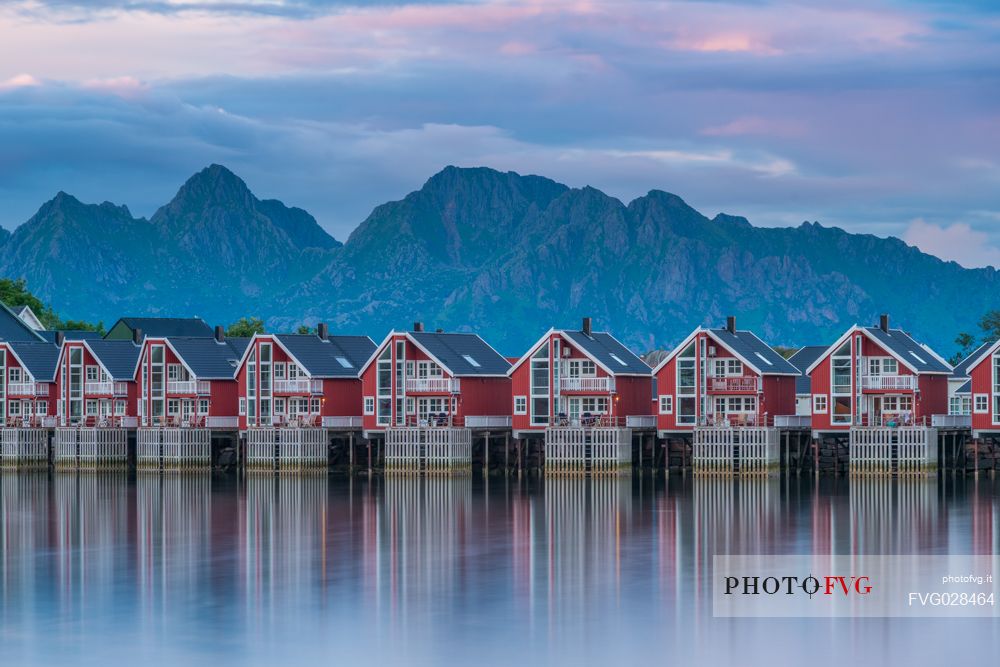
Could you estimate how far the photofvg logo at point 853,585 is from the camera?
35344 mm

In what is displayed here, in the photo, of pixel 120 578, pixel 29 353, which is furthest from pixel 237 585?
pixel 29 353

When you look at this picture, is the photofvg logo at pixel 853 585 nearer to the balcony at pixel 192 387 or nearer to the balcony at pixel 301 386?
the balcony at pixel 301 386

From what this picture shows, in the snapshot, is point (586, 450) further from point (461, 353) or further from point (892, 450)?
point (892, 450)

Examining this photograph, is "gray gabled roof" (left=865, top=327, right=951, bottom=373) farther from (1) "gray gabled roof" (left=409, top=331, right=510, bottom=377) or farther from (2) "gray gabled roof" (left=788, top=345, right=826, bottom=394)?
(1) "gray gabled roof" (left=409, top=331, right=510, bottom=377)

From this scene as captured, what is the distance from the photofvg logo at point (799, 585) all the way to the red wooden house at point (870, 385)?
37064 mm

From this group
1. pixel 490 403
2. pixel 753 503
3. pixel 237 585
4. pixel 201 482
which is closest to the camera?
pixel 237 585

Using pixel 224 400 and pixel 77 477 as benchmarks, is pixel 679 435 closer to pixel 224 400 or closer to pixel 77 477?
pixel 224 400

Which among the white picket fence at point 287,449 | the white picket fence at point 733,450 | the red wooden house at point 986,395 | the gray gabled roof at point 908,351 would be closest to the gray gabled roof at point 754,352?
the white picket fence at point 733,450

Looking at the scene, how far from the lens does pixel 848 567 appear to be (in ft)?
137

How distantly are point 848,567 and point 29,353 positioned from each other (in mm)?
64412

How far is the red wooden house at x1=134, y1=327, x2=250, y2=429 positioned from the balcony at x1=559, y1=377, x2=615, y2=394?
750 inches

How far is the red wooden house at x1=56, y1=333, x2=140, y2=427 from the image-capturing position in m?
90.8

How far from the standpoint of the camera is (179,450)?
286 ft

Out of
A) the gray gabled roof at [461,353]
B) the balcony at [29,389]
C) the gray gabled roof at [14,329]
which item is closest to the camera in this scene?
the gray gabled roof at [461,353]
